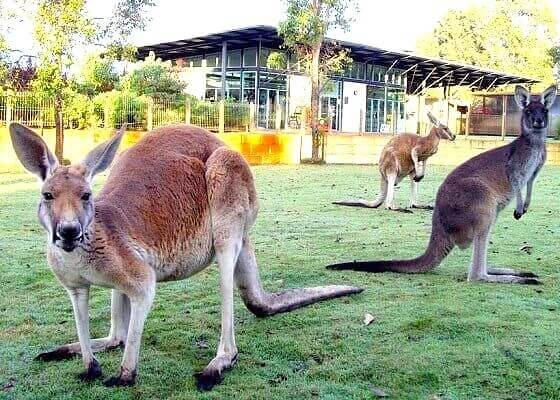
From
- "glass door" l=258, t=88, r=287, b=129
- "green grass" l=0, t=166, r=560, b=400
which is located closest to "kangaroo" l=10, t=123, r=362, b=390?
"green grass" l=0, t=166, r=560, b=400

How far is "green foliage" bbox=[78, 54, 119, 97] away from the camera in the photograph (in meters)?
15.8

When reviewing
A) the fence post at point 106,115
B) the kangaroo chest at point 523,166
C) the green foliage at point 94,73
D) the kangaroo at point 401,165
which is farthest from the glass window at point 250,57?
the kangaroo chest at point 523,166

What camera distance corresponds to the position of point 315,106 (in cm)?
2038

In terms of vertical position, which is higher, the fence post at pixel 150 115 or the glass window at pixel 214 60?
A: the glass window at pixel 214 60

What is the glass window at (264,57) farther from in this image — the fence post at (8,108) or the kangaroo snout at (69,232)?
the kangaroo snout at (69,232)

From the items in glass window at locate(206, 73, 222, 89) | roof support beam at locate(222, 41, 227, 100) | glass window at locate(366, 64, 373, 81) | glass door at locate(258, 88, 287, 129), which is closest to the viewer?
glass door at locate(258, 88, 287, 129)

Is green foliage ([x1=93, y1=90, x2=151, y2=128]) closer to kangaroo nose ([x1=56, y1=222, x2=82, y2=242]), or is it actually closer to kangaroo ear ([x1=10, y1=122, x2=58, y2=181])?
kangaroo ear ([x1=10, y1=122, x2=58, y2=181])

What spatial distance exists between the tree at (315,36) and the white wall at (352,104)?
7041 millimetres

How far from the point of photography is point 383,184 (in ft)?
30.4

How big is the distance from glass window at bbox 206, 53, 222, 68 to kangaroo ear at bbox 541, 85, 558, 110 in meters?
21.2

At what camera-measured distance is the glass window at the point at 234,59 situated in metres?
25.7

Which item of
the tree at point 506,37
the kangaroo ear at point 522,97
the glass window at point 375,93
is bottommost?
the kangaroo ear at point 522,97

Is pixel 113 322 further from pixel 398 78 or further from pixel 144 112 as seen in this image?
pixel 398 78

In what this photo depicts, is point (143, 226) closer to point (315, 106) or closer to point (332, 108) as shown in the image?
point (315, 106)
